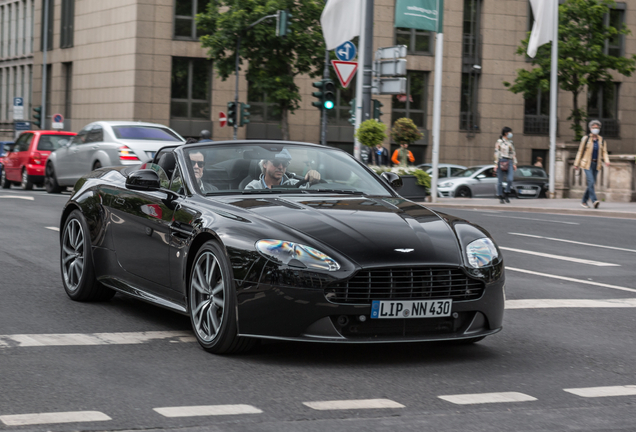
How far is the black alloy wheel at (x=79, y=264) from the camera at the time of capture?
7.82 meters

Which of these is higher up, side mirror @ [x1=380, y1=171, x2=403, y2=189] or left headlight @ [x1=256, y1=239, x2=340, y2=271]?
side mirror @ [x1=380, y1=171, x2=403, y2=189]

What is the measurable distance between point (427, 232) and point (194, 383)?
164 cm

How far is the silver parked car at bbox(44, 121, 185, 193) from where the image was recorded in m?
21.4

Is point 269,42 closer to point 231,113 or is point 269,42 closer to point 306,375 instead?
point 231,113

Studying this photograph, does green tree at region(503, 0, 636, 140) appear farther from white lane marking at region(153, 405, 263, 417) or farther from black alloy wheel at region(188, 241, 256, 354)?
white lane marking at region(153, 405, 263, 417)

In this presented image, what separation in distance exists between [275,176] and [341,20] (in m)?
17.4

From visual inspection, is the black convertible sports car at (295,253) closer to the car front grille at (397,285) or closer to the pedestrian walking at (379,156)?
the car front grille at (397,285)

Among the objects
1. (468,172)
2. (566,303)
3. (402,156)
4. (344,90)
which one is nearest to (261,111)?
(344,90)

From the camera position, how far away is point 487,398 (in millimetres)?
5051

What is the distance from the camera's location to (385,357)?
604cm

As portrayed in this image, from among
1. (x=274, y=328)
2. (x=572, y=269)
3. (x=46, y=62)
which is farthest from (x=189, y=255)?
(x=46, y=62)

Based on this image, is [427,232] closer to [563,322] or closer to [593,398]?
[593,398]

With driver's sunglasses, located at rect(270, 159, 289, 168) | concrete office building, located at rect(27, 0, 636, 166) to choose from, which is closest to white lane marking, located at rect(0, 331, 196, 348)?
driver's sunglasses, located at rect(270, 159, 289, 168)

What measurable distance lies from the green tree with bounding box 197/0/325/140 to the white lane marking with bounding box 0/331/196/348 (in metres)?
34.5
